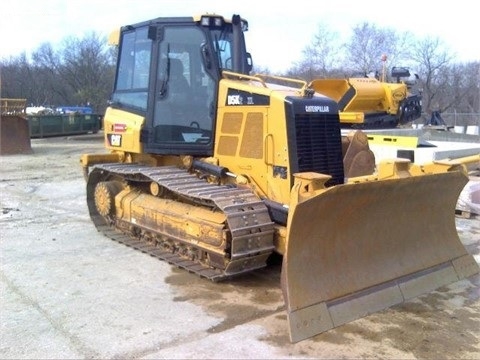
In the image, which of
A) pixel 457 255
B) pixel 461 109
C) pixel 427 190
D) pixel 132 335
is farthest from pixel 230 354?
pixel 461 109

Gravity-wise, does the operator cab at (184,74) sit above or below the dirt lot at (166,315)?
above

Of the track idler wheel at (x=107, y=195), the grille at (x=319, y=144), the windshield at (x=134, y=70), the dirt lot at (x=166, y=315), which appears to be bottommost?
the dirt lot at (x=166, y=315)

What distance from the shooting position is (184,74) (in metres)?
6.27

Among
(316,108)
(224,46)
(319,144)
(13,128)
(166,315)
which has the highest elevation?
(224,46)

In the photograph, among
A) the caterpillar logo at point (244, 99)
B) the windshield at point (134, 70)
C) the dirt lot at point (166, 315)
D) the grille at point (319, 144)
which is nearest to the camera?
the dirt lot at point (166, 315)

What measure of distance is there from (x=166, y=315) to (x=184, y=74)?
117 inches

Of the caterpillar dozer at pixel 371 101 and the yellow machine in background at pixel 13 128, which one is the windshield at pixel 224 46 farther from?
the yellow machine in background at pixel 13 128

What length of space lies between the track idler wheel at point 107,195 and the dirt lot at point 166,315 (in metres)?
0.43

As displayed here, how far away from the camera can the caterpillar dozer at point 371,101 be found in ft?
44.8

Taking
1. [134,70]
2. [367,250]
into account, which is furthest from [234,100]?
[367,250]

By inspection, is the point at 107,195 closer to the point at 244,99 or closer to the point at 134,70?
the point at 134,70

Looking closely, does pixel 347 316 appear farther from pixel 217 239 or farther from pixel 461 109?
pixel 461 109

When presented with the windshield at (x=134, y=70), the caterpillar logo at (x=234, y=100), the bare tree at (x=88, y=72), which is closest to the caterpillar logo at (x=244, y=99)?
the caterpillar logo at (x=234, y=100)

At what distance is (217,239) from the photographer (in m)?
5.10
